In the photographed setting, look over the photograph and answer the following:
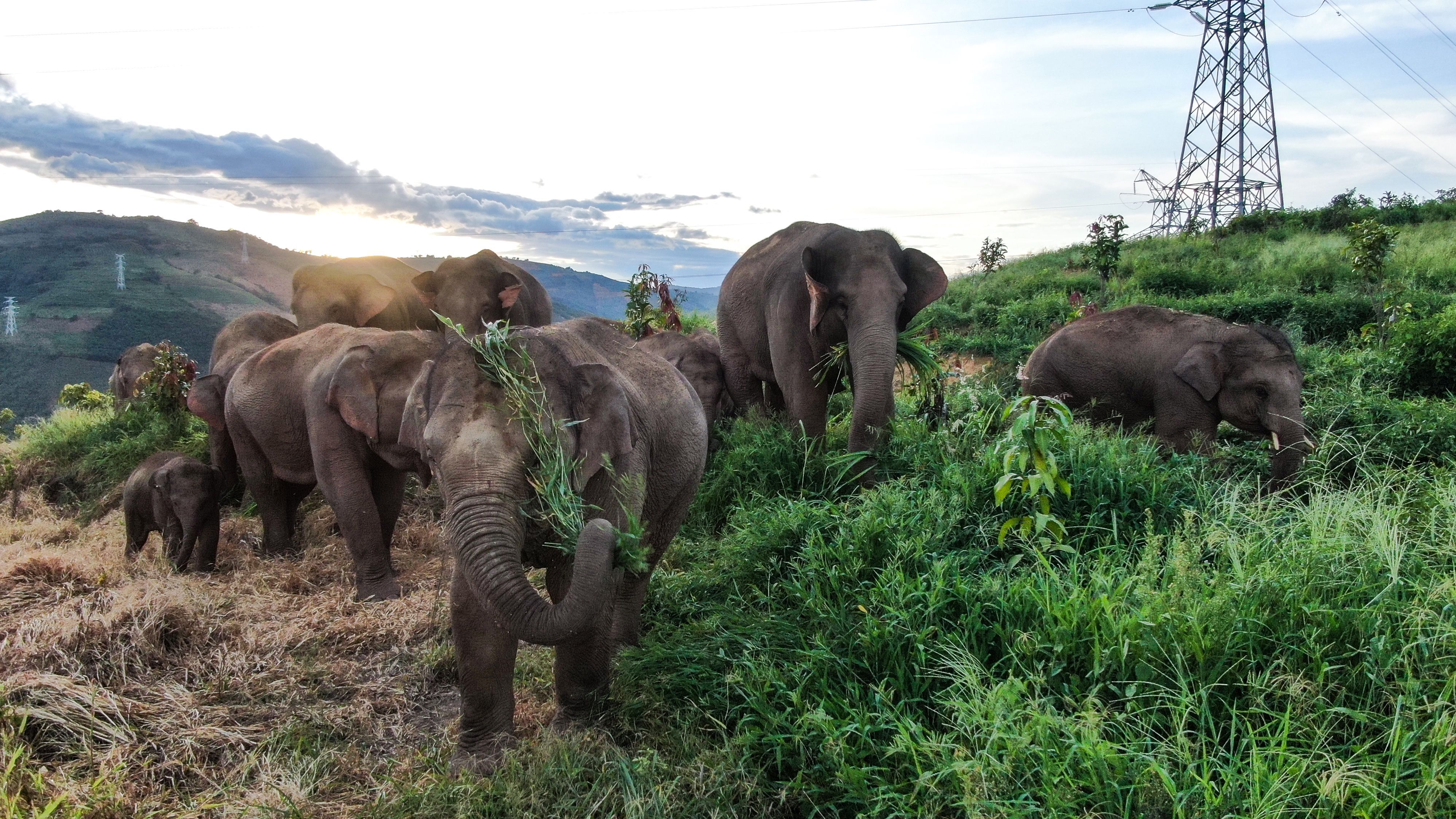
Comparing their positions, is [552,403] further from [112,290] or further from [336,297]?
[112,290]

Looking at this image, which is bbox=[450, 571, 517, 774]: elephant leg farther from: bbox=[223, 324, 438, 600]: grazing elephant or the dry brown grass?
bbox=[223, 324, 438, 600]: grazing elephant

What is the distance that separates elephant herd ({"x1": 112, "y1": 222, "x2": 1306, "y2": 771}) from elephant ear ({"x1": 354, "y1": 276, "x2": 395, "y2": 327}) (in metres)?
0.03

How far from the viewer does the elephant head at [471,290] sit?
9539 millimetres

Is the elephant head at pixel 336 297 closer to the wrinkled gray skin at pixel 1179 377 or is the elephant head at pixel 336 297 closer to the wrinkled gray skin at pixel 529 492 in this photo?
the wrinkled gray skin at pixel 529 492

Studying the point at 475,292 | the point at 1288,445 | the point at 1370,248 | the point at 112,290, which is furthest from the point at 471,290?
the point at 112,290

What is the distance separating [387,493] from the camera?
7.68m

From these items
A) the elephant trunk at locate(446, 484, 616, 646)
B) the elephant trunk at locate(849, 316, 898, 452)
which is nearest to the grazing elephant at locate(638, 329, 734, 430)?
the elephant trunk at locate(849, 316, 898, 452)

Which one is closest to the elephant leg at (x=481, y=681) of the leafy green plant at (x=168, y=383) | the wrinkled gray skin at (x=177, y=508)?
the wrinkled gray skin at (x=177, y=508)

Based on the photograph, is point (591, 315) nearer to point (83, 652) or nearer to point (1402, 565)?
point (83, 652)

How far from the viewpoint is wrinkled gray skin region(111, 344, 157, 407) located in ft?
49.1

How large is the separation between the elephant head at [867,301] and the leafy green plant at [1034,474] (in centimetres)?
179

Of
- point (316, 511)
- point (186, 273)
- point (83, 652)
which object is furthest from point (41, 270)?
point (83, 652)

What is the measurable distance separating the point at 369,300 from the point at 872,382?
625 centimetres

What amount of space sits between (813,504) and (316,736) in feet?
12.0
